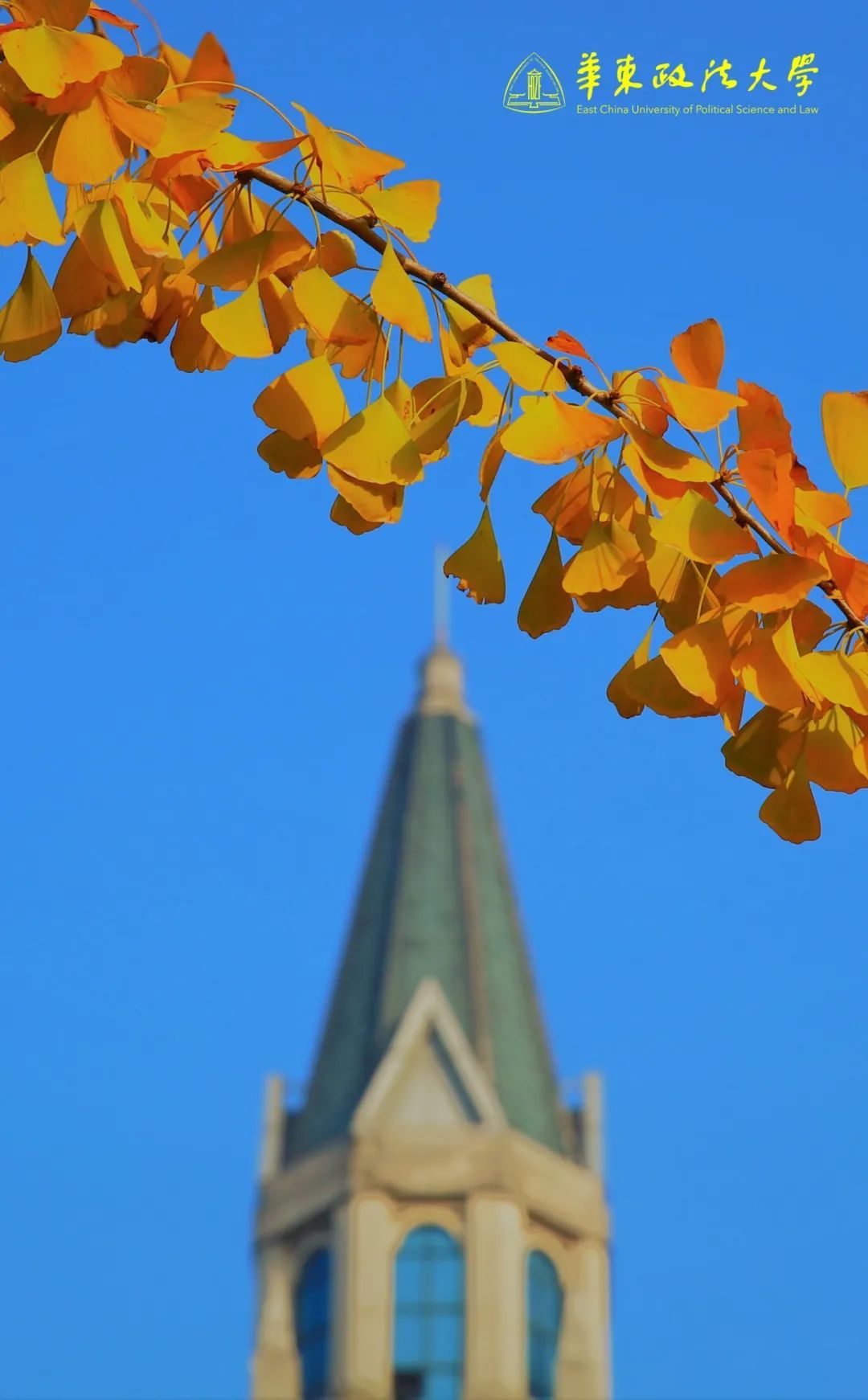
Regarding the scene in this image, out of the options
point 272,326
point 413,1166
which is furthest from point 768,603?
point 413,1166

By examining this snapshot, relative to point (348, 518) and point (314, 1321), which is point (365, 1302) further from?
point (348, 518)

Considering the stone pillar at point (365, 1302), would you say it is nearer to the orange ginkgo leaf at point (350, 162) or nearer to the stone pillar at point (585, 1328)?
the stone pillar at point (585, 1328)

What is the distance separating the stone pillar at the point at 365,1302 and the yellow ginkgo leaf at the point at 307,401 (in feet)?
109

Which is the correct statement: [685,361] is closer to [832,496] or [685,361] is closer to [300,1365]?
[832,496]

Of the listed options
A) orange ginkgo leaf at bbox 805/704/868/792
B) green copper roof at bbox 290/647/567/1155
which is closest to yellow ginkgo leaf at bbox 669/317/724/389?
orange ginkgo leaf at bbox 805/704/868/792

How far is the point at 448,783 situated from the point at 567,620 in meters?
39.7

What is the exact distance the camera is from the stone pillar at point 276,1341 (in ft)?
115

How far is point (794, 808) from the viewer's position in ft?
7.11

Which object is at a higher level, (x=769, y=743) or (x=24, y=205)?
(x=24, y=205)

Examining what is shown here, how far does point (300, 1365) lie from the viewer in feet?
116

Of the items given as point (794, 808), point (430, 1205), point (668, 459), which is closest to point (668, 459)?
point (668, 459)

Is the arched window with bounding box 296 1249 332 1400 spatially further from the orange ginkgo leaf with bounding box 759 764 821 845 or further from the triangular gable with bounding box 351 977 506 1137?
the orange ginkgo leaf with bounding box 759 764 821 845

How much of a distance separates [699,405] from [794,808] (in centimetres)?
39

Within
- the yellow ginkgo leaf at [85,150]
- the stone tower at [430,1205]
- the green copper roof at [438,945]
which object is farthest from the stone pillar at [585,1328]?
the yellow ginkgo leaf at [85,150]
